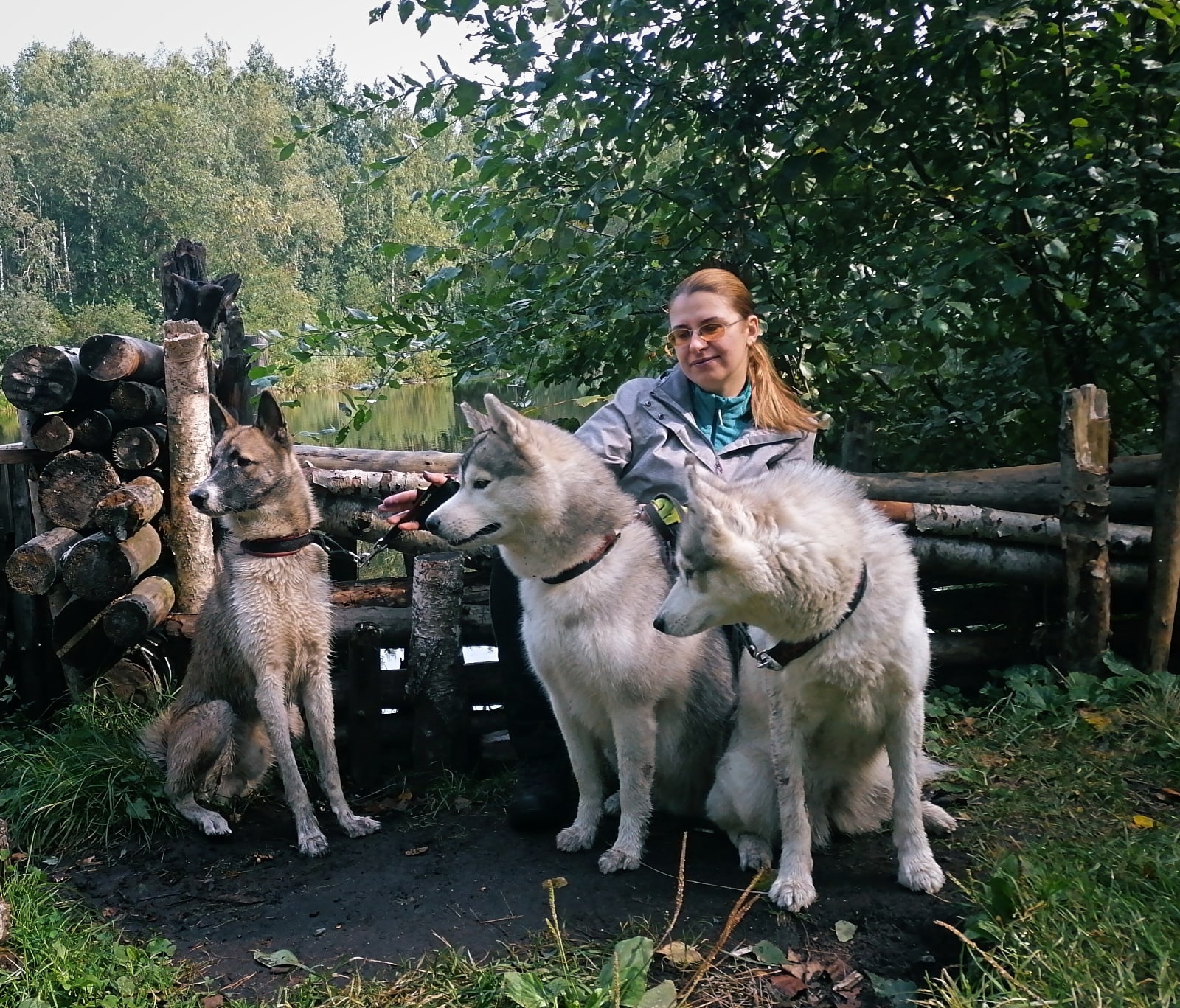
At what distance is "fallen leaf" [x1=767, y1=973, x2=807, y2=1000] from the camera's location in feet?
8.02

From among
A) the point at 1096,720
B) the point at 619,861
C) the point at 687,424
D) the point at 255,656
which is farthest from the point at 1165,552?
the point at 255,656

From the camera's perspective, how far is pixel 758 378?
3.75m

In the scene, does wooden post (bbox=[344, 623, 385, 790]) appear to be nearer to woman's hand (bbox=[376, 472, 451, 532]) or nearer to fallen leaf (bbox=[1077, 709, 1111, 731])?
woman's hand (bbox=[376, 472, 451, 532])

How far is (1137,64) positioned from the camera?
3848mm

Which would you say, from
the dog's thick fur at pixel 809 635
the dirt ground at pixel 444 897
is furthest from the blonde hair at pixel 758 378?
the dirt ground at pixel 444 897

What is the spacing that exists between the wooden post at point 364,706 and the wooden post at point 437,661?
6.9 inches

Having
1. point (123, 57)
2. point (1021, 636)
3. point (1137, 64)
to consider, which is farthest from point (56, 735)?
point (123, 57)

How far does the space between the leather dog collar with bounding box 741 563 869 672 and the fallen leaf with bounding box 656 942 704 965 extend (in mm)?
853

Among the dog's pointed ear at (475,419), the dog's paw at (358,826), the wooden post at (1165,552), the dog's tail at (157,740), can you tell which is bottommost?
the dog's paw at (358,826)

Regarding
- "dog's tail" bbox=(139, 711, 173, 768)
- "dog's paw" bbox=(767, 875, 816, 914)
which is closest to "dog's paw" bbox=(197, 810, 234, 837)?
"dog's tail" bbox=(139, 711, 173, 768)

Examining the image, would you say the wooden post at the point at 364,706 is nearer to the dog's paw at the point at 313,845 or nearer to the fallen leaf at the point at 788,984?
the dog's paw at the point at 313,845

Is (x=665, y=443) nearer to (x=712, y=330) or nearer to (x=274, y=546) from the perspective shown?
(x=712, y=330)

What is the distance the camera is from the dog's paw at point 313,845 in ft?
11.5

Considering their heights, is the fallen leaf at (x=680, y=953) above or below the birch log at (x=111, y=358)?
below
